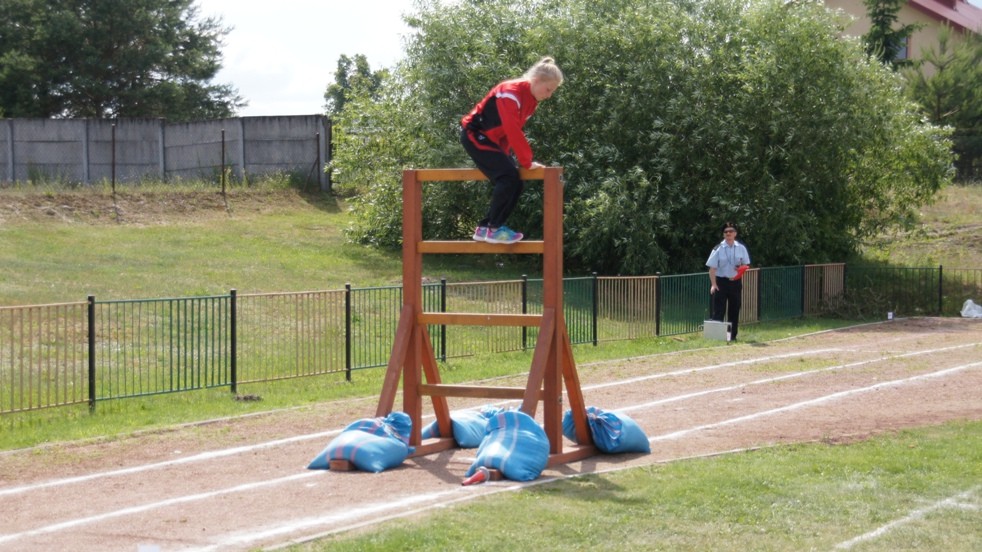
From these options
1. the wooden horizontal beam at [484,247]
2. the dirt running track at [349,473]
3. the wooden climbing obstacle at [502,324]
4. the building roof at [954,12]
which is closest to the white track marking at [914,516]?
the dirt running track at [349,473]

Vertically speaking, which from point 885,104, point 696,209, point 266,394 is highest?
point 885,104

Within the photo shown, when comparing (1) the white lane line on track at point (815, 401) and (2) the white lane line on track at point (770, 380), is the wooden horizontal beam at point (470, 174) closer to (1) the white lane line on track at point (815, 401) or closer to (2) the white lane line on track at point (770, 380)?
(1) the white lane line on track at point (815, 401)

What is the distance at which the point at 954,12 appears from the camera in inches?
2188

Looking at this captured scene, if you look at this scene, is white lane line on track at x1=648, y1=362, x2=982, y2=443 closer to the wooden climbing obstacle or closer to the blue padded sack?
the wooden climbing obstacle

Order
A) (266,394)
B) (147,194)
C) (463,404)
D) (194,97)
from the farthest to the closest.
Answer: (194,97) < (147,194) < (266,394) < (463,404)

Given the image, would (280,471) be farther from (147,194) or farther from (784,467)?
(147,194)

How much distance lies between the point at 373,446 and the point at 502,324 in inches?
58.2

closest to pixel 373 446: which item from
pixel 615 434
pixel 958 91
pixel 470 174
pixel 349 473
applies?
pixel 349 473

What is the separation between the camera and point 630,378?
15.4 meters

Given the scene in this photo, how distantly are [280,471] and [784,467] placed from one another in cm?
412

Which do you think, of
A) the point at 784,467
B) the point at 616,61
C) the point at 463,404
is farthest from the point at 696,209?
the point at 784,467

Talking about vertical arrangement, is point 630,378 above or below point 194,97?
below

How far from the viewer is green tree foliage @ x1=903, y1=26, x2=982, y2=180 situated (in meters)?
41.0

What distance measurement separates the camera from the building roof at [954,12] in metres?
53.1
